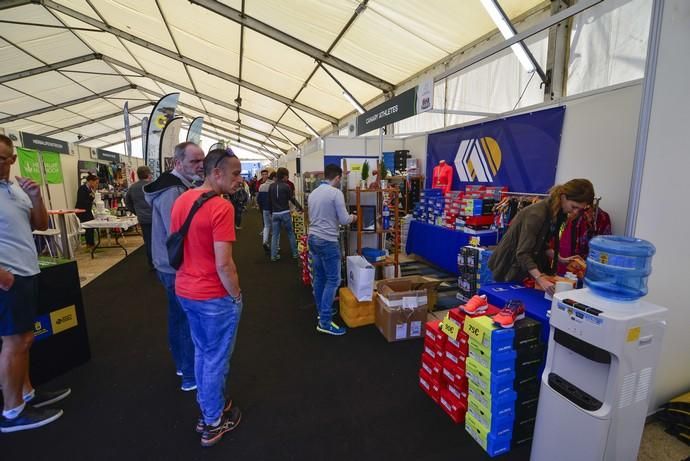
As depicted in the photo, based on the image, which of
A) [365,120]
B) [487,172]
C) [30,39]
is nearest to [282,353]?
[365,120]

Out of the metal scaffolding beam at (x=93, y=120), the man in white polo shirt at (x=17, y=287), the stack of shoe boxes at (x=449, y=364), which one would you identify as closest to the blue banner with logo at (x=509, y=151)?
the stack of shoe boxes at (x=449, y=364)

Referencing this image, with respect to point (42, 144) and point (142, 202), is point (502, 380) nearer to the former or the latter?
point (142, 202)

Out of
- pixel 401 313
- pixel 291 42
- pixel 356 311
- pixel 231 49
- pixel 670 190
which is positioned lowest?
pixel 356 311

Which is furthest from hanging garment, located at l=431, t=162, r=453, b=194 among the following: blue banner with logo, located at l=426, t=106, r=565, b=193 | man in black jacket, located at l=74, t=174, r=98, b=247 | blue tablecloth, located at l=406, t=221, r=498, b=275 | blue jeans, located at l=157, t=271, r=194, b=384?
man in black jacket, located at l=74, t=174, r=98, b=247

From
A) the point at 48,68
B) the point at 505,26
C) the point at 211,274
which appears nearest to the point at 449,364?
the point at 211,274

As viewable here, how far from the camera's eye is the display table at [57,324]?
223 centimetres

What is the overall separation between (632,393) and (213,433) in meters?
2.03

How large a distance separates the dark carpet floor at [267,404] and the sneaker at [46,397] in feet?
0.21

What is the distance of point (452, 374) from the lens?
1955 millimetres

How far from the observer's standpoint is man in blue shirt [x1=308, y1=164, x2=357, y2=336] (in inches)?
110

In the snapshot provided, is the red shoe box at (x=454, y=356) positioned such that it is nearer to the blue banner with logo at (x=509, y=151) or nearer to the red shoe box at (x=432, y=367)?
the red shoe box at (x=432, y=367)

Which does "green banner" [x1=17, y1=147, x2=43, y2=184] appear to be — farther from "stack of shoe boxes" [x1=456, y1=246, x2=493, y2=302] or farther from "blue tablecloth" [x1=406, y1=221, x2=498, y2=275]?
"stack of shoe boxes" [x1=456, y1=246, x2=493, y2=302]

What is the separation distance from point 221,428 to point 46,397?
4.29 feet

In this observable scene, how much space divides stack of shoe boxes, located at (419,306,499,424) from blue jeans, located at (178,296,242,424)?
4.12 feet
